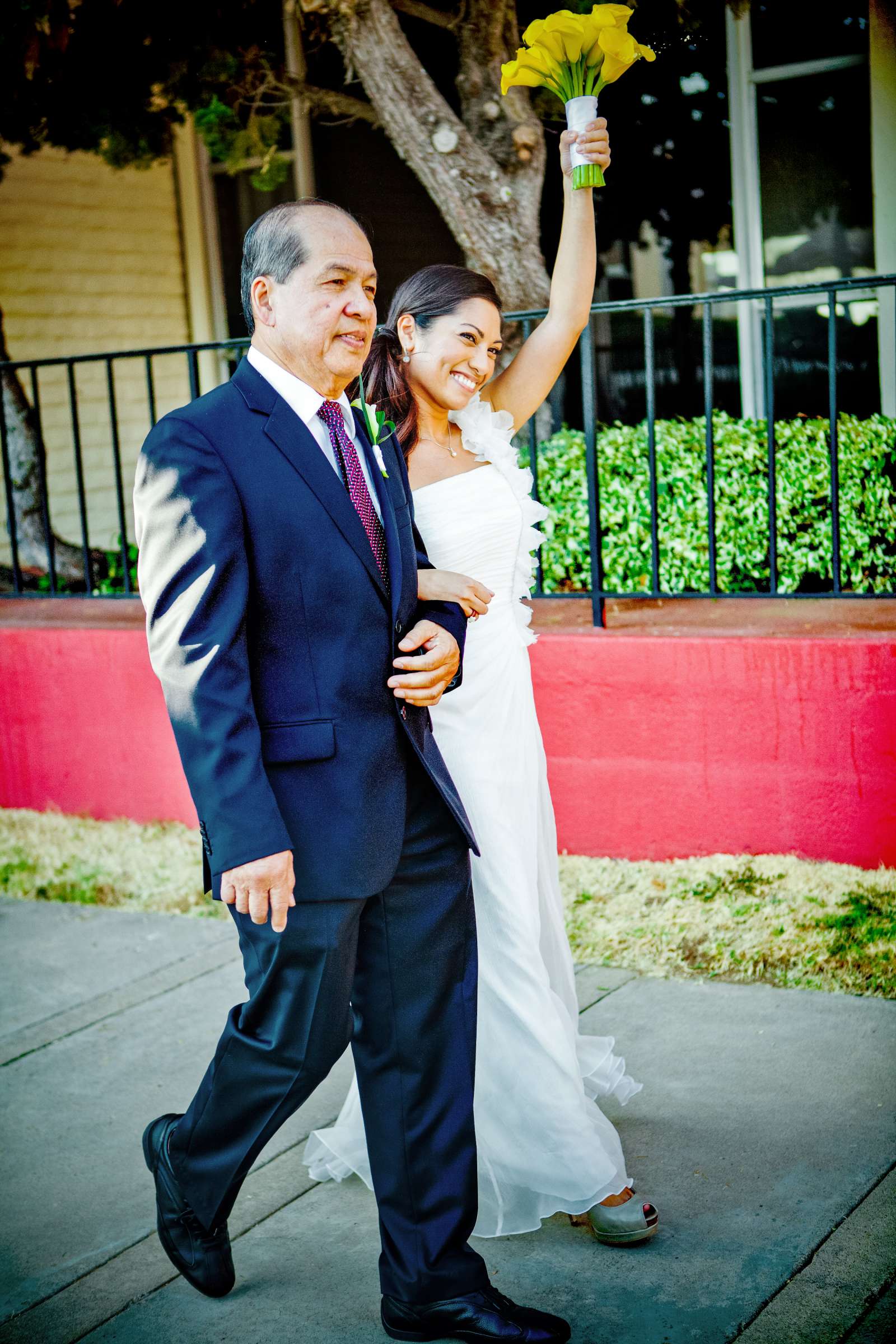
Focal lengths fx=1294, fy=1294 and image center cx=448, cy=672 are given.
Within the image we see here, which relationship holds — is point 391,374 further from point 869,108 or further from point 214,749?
point 869,108

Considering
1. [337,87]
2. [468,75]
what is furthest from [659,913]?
[337,87]

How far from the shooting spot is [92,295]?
30.2ft

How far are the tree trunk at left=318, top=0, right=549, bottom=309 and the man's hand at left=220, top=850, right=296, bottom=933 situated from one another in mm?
3930

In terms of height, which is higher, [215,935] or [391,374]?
[391,374]

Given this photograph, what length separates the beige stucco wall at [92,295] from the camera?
29.0 feet

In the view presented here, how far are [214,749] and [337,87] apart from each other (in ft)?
24.7

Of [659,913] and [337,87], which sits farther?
[337,87]

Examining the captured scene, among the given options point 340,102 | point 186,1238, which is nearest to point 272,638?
point 186,1238

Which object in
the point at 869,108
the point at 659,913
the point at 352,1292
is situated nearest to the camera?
the point at 352,1292

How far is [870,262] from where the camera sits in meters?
7.10

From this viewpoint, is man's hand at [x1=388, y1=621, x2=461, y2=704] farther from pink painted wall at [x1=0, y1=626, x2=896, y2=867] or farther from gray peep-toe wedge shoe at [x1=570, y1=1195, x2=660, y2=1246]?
pink painted wall at [x1=0, y1=626, x2=896, y2=867]

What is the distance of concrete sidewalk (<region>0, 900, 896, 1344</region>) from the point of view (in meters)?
2.50

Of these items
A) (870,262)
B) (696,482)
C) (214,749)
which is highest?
(870,262)

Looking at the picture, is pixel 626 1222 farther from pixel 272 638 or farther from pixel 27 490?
pixel 27 490
